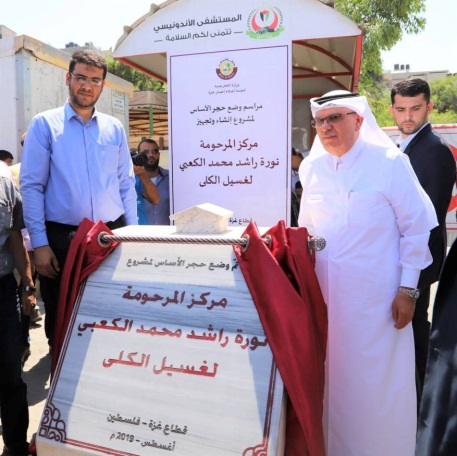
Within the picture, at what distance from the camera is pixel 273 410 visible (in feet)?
4.54

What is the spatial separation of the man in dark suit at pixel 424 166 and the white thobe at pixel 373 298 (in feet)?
1.57

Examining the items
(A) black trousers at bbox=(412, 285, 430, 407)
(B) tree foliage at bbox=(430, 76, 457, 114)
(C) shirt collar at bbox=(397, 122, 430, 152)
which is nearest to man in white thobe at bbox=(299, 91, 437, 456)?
(A) black trousers at bbox=(412, 285, 430, 407)

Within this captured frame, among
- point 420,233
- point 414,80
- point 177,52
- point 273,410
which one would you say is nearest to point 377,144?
point 420,233

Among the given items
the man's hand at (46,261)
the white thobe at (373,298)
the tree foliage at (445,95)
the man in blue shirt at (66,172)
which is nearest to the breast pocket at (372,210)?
the white thobe at (373,298)

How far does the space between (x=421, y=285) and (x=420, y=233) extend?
0.52 meters

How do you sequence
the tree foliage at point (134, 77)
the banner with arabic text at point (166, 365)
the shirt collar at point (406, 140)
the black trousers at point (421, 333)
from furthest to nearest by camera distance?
the tree foliage at point (134, 77), the shirt collar at point (406, 140), the black trousers at point (421, 333), the banner with arabic text at point (166, 365)

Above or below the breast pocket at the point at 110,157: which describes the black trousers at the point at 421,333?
below

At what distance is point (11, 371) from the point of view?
6.78 feet

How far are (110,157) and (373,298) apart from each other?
1.49m

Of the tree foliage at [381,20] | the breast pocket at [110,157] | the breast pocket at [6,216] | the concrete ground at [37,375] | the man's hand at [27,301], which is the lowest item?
the concrete ground at [37,375]

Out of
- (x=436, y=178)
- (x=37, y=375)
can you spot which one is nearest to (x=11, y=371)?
(x=37, y=375)

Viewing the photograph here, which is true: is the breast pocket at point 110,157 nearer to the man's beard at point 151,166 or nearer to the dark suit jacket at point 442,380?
the man's beard at point 151,166

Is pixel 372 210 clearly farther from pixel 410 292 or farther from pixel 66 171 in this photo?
pixel 66 171

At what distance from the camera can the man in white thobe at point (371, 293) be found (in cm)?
188
